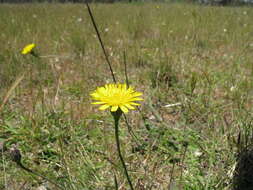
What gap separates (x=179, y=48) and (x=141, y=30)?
1.35 m

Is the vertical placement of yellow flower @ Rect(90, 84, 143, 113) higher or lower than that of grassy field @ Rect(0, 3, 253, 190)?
higher

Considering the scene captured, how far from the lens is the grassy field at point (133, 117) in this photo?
1.05 m

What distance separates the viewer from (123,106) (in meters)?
0.68

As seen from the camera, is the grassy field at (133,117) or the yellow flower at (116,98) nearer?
the yellow flower at (116,98)

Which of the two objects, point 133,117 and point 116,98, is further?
point 133,117

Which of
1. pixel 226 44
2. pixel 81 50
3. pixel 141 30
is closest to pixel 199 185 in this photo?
pixel 81 50

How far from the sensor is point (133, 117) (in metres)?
1.57

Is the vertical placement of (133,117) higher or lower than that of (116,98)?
lower

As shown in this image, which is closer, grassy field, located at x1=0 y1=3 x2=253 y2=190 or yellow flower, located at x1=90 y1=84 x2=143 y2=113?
yellow flower, located at x1=90 y1=84 x2=143 y2=113

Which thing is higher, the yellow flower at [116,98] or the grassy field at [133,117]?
the yellow flower at [116,98]

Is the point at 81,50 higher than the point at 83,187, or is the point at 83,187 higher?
the point at 81,50

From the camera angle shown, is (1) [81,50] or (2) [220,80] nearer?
(2) [220,80]

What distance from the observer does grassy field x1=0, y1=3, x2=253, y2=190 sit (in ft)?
3.43

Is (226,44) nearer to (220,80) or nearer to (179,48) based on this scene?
(179,48)
